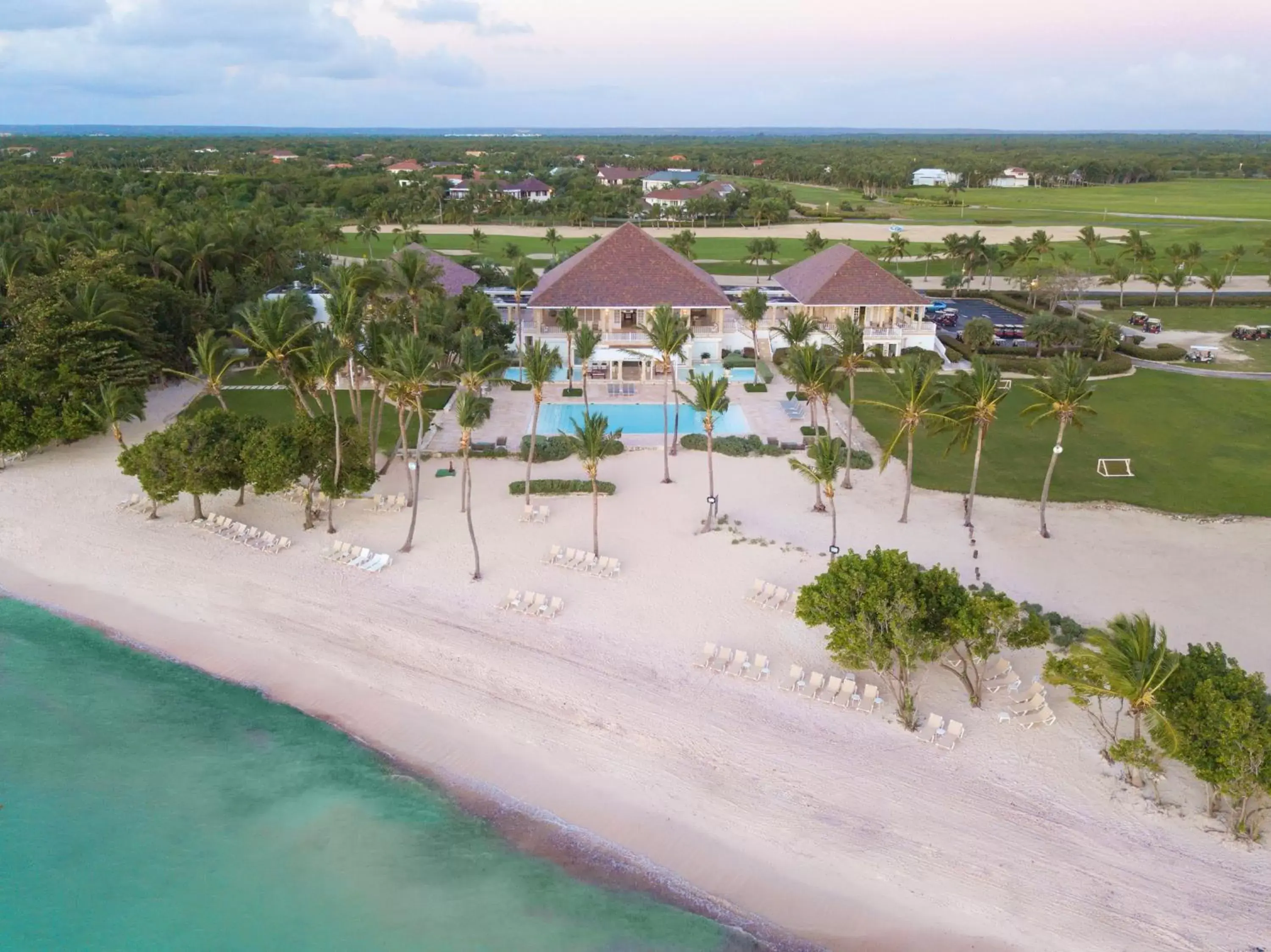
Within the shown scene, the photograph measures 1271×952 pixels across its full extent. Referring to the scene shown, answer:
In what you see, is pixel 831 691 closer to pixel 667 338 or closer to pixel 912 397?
pixel 912 397

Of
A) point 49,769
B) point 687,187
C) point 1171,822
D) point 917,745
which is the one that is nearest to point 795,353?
point 917,745

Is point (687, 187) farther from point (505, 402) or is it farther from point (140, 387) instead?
point (140, 387)

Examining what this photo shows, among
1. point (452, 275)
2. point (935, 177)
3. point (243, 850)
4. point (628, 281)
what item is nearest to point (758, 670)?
point (243, 850)

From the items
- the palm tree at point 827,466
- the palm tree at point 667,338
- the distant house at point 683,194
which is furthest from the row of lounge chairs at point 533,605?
the distant house at point 683,194

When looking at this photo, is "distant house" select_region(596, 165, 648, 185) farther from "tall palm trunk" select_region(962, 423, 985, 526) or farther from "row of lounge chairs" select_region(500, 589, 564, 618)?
"row of lounge chairs" select_region(500, 589, 564, 618)

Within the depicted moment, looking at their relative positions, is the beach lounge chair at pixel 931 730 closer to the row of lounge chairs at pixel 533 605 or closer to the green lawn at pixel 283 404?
the row of lounge chairs at pixel 533 605

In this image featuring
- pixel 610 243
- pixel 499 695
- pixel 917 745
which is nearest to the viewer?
pixel 917 745

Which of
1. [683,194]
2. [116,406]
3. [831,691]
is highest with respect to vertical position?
[683,194]
